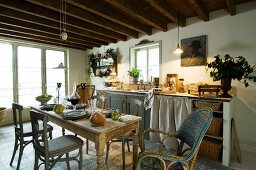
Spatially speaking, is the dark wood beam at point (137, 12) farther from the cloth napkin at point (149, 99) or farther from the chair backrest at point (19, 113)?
the chair backrest at point (19, 113)

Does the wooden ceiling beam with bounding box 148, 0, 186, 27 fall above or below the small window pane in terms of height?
above

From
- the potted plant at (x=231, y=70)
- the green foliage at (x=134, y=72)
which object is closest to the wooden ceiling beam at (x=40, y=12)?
the green foliage at (x=134, y=72)

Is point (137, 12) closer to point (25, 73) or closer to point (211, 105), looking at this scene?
point (211, 105)

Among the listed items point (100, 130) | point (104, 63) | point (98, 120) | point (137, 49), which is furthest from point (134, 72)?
point (100, 130)

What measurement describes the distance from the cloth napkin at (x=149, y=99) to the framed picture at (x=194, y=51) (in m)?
0.96

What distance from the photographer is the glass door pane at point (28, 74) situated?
476 centimetres

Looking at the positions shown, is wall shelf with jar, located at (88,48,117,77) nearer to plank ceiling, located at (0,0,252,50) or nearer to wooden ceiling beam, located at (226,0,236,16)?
plank ceiling, located at (0,0,252,50)

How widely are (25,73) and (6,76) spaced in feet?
1.52

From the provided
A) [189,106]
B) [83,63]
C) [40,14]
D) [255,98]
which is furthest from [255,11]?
[83,63]

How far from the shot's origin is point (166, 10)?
110 inches

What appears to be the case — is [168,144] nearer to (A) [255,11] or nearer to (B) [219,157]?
(B) [219,157]

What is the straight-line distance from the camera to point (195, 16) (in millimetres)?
3316

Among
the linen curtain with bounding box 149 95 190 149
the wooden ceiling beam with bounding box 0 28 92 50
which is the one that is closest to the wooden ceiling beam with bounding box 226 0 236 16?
the linen curtain with bounding box 149 95 190 149

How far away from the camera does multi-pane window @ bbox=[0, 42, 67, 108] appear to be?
14.8 feet
